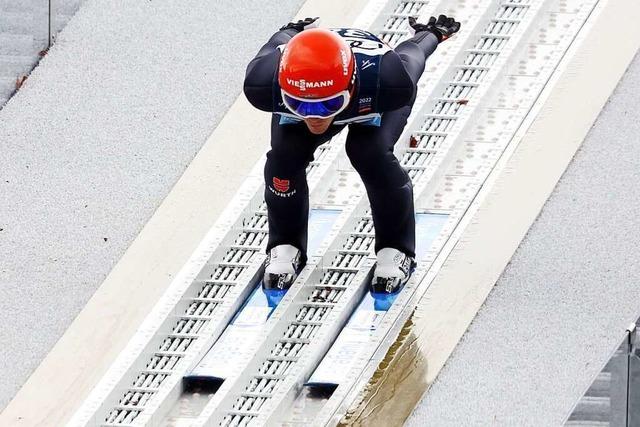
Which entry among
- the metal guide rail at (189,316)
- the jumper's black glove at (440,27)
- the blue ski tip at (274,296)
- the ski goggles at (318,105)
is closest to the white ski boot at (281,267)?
the blue ski tip at (274,296)

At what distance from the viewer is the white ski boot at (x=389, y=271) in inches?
291

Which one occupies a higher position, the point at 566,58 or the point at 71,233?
the point at 566,58

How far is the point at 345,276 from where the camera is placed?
7.64m

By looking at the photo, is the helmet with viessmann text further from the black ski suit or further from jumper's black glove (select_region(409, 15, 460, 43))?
jumper's black glove (select_region(409, 15, 460, 43))

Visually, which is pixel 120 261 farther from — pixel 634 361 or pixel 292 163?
pixel 634 361

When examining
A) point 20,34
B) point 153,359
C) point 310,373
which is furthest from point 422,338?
point 20,34

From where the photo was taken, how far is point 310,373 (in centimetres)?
713

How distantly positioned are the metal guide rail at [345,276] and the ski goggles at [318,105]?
3.18 feet

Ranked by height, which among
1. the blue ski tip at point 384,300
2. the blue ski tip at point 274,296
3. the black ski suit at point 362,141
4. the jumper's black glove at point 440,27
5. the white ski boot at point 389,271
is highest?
the jumper's black glove at point 440,27

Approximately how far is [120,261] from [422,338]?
1.46 metres

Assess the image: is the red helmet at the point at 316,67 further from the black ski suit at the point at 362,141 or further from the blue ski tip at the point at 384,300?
the blue ski tip at the point at 384,300

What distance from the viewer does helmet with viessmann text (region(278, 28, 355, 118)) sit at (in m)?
6.68

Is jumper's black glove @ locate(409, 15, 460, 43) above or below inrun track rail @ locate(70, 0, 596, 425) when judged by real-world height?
above

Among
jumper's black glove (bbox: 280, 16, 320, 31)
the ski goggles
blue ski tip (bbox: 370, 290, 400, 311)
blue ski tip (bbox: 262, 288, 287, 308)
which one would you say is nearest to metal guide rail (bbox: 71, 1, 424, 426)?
blue ski tip (bbox: 262, 288, 287, 308)
